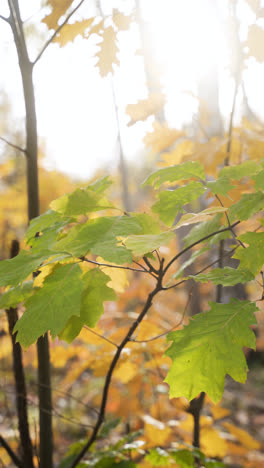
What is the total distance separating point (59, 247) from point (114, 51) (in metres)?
1.38

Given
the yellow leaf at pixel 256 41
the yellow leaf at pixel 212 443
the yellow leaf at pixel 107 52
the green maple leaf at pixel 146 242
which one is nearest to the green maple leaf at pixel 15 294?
the green maple leaf at pixel 146 242

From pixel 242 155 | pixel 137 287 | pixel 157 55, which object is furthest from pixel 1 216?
pixel 242 155

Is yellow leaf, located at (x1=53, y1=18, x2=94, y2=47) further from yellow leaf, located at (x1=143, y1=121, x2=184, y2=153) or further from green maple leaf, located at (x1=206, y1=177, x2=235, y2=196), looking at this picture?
green maple leaf, located at (x1=206, y1=177, x2=235, y2=196)

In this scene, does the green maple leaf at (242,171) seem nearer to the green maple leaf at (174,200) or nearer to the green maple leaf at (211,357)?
the green maple leaf at (174,200)

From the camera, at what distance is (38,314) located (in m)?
0.74

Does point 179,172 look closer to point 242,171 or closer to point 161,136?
point 242,171

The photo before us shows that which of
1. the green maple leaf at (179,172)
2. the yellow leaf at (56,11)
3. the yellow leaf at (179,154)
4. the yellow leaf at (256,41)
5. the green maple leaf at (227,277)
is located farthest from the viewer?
the yellow leaf at (179,154)

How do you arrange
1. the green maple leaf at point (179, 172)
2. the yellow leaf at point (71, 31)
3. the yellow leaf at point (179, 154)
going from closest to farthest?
the green maple leaf at point (179, 172) < the yellow leaf at point (71, 31) < the yellow leaf at point (179, 154)

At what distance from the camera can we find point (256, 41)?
1.90 meters

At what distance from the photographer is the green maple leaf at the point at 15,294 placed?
95 cm

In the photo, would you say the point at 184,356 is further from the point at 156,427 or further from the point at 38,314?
the point at 156,427

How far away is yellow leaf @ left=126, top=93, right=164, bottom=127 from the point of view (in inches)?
83.8

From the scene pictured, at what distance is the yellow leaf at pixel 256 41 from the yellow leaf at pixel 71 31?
907 mm

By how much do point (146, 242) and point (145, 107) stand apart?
1.65 metres
